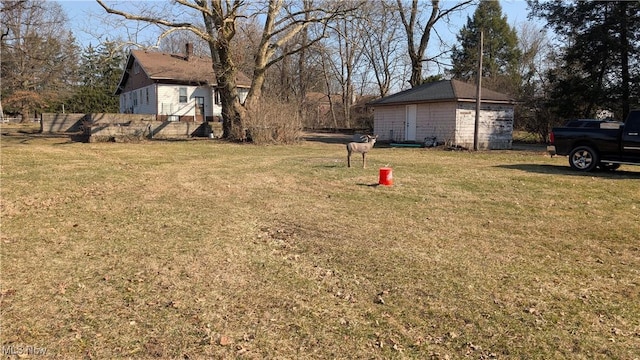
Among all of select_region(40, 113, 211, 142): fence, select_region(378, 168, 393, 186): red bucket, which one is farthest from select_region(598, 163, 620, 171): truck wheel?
select_region(40, 113, 211, 142): fence

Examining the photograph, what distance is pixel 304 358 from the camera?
289cm

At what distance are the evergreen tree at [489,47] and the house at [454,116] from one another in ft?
73.4

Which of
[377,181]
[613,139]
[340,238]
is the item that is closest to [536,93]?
[613,139]

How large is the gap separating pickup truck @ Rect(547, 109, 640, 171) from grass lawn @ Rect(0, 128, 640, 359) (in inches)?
111

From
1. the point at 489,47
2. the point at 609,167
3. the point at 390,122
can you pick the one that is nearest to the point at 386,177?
the point at 609,167

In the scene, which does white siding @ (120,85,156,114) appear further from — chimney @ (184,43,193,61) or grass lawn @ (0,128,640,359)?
grass lawn @ (0,128,640,359)

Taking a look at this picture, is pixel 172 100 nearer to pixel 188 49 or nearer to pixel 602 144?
pixel 188 49

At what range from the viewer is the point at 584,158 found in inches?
487

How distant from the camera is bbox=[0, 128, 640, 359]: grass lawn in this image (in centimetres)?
311

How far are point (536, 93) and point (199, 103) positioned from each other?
26.3 meters

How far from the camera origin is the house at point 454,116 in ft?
Answer: 70.5

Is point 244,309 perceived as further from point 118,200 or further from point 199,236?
point 118,200

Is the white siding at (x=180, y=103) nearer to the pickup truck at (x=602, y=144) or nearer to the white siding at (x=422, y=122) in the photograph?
the white siding at (x=422, y=122)

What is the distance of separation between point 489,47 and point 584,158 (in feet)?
120
